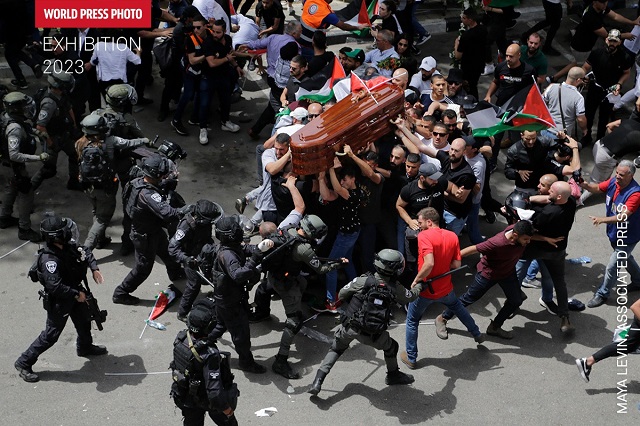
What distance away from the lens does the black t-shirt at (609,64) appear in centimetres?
1249

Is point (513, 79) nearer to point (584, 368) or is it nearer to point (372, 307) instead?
point (584, 368)

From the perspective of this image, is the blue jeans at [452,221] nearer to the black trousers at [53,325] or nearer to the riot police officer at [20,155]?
the black trousers at [53,325]

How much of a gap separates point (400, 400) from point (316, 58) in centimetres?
514

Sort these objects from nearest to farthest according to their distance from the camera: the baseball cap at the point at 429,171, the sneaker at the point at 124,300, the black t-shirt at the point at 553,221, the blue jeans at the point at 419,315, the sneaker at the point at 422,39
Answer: the blue jeans at the point at 419,315
the black t-shirt at the point at 553,221
the baseball cap at the point at 429,171
the sneaker at the point at 124,300
the sneaker at the point at 422,39

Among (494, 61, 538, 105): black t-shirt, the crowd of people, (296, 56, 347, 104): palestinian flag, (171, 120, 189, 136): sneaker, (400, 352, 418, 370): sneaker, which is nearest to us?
the crowd of people

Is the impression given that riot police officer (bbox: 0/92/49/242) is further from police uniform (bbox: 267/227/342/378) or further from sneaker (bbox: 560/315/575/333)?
sneaker (bbox: 560/315/575/333)

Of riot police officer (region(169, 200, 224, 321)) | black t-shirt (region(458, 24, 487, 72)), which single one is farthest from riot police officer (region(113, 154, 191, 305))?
black t-shirt (region(458, 24, 487, 72))

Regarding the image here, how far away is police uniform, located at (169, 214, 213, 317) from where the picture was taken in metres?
8.80

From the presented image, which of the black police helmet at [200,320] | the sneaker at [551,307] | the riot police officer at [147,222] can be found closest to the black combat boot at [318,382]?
the black police helmet at [200,320]

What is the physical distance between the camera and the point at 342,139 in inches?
370

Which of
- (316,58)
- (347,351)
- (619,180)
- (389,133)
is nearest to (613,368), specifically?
(619,180)

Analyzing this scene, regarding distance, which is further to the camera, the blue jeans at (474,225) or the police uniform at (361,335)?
the blue jeans at (474,225)

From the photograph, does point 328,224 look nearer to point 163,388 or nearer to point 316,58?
point 163,388

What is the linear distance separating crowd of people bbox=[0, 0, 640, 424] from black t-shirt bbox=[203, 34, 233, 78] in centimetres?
2
